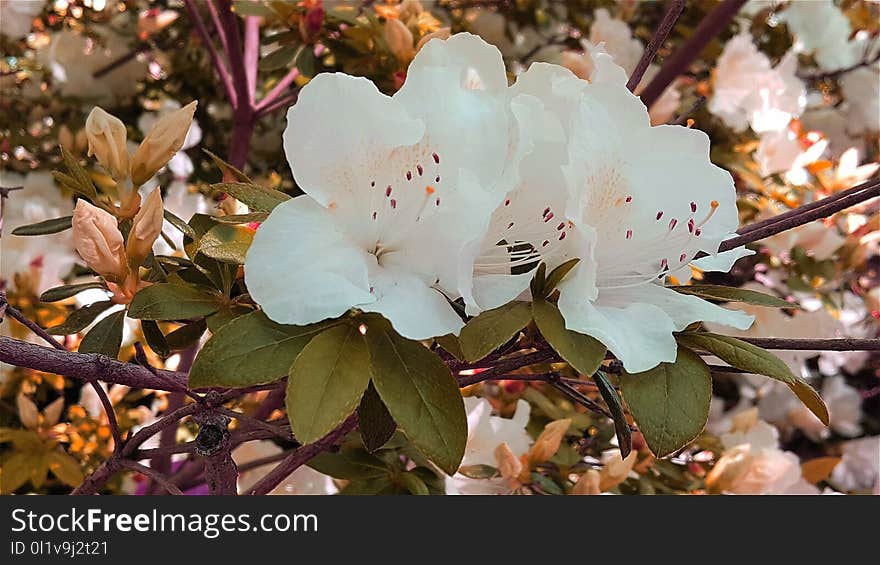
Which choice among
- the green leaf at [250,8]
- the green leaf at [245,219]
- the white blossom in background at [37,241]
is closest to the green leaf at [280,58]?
the green leaf at [250,8]

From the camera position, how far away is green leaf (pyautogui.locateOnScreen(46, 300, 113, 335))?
639mm

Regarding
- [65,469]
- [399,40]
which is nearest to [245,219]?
[399,40]

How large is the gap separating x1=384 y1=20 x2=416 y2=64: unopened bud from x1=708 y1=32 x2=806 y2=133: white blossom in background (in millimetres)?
754

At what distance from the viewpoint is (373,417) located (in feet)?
1.73

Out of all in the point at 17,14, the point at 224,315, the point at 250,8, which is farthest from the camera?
the point at 17,14

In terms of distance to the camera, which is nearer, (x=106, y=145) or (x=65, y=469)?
(x=106, y=145)

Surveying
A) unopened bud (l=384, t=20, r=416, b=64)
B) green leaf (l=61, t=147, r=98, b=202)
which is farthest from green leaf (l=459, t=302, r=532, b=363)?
unopened bud (l=384, t=20, r=416, b=64)

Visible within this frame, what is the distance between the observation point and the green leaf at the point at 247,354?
0.45m

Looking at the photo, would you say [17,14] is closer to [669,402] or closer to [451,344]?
[451,344]

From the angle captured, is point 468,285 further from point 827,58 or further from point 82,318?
point 827,58

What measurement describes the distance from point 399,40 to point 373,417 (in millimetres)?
677

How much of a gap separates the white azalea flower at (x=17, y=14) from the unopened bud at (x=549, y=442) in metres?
1.25

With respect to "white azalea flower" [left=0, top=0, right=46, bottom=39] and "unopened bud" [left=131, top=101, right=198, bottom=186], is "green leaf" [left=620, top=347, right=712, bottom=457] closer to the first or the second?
"unopened bud" [left=131, top=101, right=198, bottom=186]

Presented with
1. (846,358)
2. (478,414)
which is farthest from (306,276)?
(846,358)
